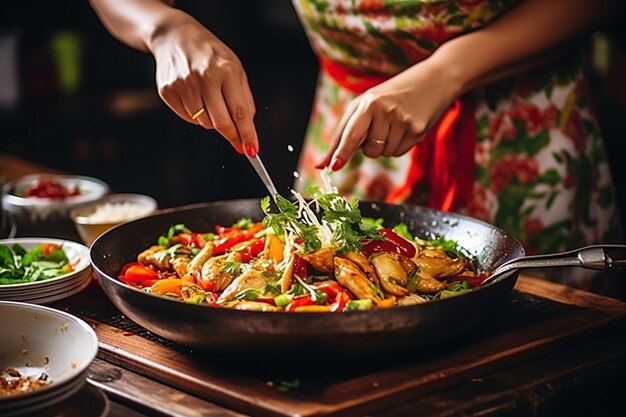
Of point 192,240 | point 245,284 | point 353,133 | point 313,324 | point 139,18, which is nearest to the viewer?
point 313,324

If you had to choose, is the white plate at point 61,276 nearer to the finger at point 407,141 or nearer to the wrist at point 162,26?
the wrist at point 162,26

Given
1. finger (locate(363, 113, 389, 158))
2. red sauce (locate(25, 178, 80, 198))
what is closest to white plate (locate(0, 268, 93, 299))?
finger (locate(363, 113, 389, 158))

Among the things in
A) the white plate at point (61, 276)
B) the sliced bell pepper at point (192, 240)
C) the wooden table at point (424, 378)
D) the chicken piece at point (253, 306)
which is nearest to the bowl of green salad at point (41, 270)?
the white plate at point (61, 276)

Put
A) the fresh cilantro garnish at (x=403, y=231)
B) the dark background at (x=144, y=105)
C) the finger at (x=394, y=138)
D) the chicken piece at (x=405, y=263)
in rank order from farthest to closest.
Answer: the dark background at (x=144, y=105)
the fresh cilantro garnish at (x=403, y=231)
the finger at (x=394, y=138)
the chicken piece at (x=405, y=263)

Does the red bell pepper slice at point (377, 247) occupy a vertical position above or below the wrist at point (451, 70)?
below

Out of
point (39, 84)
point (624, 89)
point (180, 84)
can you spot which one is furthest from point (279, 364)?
point (39, 84)

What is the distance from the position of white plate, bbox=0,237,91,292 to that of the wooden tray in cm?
7

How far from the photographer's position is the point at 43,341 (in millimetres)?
1623

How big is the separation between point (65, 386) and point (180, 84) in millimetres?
776

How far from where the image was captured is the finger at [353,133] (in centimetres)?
196

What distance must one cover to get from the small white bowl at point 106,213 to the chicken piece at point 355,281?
3.05 ft

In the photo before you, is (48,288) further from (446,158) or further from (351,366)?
(446,158)

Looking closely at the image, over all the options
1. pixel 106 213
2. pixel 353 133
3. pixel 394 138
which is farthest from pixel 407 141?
pixel 106 213

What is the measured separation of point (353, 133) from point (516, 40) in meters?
0.57
